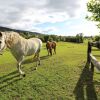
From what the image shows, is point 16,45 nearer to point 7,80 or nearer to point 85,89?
point 7,80

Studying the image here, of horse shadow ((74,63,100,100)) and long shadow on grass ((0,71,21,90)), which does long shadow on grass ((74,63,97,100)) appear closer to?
horse shadow ((74,63,100,100))

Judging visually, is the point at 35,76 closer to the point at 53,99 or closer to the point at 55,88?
the point at 55,88

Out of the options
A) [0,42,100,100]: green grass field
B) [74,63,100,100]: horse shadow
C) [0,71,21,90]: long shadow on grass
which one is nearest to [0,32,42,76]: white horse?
[0,71,21,90]: long shadow on grass

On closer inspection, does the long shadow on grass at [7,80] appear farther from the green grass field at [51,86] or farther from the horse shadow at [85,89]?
the horse shadow at [85,89]

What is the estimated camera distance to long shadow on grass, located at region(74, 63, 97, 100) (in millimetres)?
8055

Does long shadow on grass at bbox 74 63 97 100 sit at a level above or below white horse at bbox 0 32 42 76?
below

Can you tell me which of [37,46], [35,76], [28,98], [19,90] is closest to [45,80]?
[35,76]

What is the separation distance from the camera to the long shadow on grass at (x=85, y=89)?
8055 millimetres

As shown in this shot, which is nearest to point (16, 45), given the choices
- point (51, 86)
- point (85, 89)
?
point (51, 86)

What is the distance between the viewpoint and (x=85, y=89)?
29.5 ft

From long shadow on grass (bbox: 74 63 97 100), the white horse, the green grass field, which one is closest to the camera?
long shadow on grass (bbox: 74 63 97 100)

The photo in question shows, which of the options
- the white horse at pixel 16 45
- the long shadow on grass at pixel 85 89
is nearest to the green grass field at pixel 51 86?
the long shadow on grass at pixel 85 89

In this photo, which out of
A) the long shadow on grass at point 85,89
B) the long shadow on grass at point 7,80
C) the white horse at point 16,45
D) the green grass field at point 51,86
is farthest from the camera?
the white horse at point 16,45

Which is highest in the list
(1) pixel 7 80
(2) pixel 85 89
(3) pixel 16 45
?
(3) pixel 16 45
